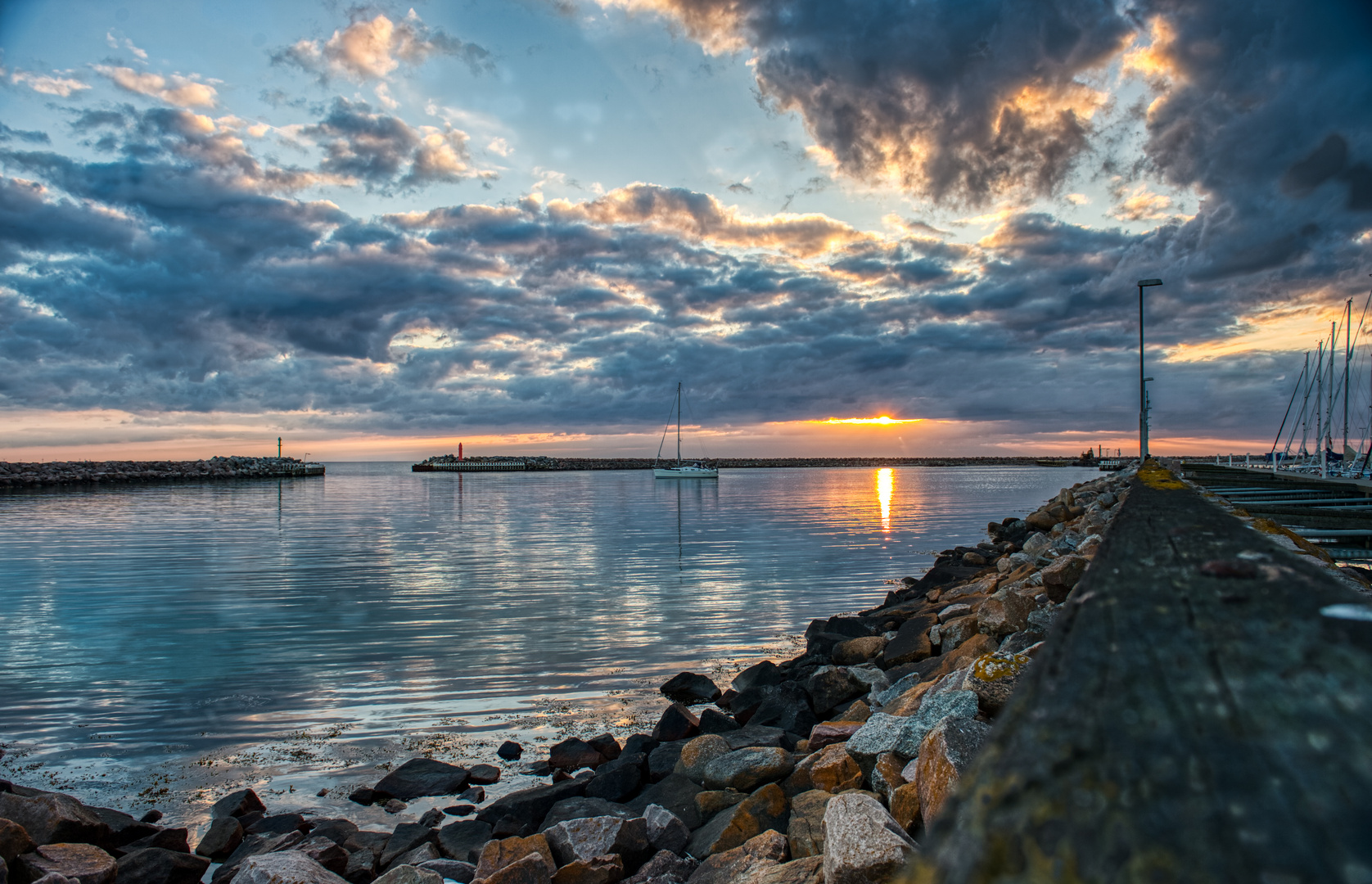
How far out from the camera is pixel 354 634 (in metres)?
12.8

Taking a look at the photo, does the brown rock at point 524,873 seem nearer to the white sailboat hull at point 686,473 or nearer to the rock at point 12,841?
the rock at point 12,841

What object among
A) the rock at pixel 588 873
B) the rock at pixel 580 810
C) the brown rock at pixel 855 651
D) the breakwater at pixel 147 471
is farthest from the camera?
the breakwater at pixel 147 471

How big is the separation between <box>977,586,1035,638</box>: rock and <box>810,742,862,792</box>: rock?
2569 mm

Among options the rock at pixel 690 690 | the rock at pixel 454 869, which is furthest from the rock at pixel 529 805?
the rock at pixel 690 690

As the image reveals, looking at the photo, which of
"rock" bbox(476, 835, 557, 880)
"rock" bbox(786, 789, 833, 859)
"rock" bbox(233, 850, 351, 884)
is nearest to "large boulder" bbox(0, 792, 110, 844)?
"rock" bbox(233, 850, 351, 884)

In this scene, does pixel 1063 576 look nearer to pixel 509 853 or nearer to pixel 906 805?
pixel 906 805

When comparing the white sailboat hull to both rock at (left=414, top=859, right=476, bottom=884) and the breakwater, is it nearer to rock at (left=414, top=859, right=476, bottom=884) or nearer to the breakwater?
the breakwater

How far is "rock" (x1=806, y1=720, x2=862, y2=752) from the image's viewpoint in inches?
249

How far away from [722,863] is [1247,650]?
4.00 metres

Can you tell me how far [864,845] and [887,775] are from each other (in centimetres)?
119

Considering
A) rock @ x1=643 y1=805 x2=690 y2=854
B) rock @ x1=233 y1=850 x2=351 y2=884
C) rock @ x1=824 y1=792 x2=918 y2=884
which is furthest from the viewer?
rock @ x1=643 y1=805 x2=690 y2=854

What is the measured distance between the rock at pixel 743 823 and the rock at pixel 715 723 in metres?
2.45

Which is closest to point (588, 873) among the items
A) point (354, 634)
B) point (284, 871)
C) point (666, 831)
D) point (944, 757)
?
point (666, 831)

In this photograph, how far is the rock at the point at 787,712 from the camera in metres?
7.71
